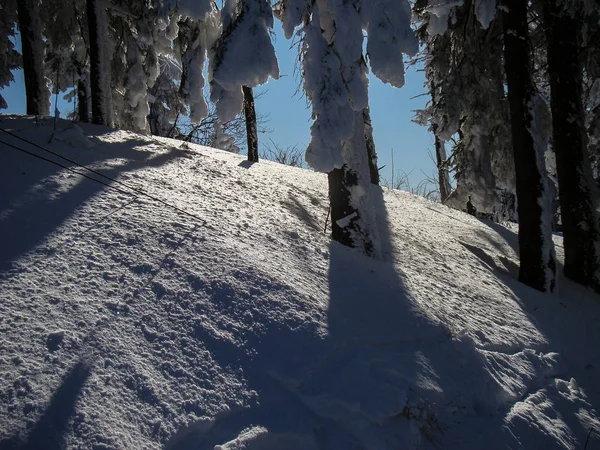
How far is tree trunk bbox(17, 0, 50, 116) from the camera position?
7.91 metres

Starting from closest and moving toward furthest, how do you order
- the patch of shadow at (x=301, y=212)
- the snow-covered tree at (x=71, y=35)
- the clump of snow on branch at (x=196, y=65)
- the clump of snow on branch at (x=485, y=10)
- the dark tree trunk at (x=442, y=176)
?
the patch of shadow at (x=301, y=212), the clump of snow on branch at (x=485, y=10), the clump of snow on branch at (x=196, y=65), the snow-covered tree at (x=71, y=35), the dark tree trunk at (x=442, y=176)

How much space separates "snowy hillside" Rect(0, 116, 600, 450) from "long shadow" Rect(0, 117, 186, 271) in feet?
0.06

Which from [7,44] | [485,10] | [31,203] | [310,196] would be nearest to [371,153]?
[310,196]

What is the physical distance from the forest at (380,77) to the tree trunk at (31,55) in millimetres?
21

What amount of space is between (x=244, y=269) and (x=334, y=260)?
1.24 metres

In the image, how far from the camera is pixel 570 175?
21.6 ft

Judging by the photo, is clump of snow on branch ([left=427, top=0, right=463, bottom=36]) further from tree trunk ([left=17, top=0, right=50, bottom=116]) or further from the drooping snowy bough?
tree trunk ([left=17, top=0, right=50, bottom=116])

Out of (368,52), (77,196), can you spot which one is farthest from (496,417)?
(77,196)

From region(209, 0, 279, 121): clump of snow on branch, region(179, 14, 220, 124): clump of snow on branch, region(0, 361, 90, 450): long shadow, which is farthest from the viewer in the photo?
region(179, 14, 220, 124): clump of snow on branch

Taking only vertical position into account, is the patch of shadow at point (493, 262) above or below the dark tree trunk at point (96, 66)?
below

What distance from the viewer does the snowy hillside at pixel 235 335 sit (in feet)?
7.34

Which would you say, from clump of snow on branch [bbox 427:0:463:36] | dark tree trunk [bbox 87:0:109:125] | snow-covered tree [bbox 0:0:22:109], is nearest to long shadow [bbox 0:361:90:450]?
clump of snow on branch [bbox 427:0:463:36]

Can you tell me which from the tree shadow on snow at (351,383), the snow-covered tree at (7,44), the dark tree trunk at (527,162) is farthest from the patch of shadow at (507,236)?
the snow-covered tree at (7,44)

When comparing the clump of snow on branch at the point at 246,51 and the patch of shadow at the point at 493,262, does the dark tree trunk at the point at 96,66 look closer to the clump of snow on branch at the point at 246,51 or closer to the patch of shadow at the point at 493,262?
the clump of snow on branch at the point at 246,51
